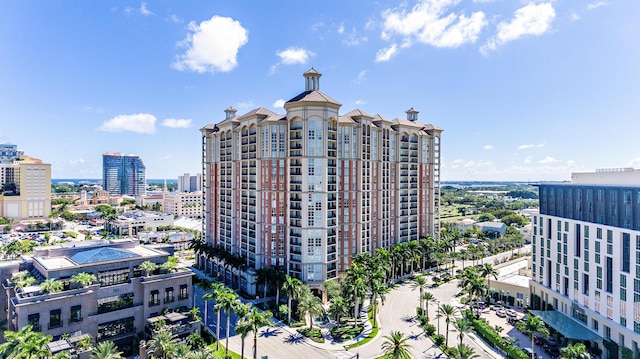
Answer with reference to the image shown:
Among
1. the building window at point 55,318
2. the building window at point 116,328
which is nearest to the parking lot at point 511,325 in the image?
the building window at point 116,328

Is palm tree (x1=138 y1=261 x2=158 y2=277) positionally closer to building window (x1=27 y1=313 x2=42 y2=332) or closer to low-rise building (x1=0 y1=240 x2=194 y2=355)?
low-rise building (x1=0 y1=240 x2=194 y2=355)

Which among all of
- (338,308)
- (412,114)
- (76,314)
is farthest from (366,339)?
(412,114)

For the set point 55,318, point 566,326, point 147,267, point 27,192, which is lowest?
point 566,326

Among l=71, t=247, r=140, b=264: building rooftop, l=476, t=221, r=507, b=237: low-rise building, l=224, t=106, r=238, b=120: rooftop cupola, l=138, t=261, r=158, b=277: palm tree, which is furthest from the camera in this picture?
l=476, t=221, r=507, b=237: low-rise building

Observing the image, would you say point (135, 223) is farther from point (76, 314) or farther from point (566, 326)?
point (566, 326)

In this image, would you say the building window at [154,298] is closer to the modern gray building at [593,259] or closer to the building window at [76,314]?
the building window at [76,314]

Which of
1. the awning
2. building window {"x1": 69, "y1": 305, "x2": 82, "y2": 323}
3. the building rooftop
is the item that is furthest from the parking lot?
building window {"x1": 69, "y1": 305, "x2": 82, "y2": 323}
